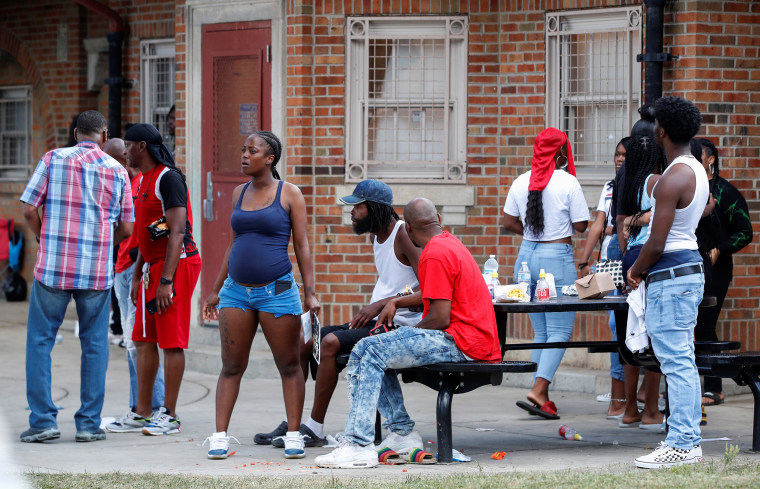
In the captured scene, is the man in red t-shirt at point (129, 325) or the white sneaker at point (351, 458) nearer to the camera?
the white sneaker at point (351, 458)

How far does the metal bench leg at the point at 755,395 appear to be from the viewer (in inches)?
283

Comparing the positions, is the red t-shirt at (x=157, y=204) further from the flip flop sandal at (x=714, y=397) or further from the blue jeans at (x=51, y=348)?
the flip flop sandal at (x=714, y=397)

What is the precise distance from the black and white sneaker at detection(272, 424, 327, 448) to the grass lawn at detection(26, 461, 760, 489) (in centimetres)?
102

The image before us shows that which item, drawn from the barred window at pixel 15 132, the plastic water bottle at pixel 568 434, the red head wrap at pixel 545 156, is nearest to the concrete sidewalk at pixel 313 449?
the plastic water bottle at pixel 568 434

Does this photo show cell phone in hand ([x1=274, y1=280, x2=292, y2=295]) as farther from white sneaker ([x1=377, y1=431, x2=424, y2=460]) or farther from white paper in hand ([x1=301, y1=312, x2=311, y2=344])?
white sneaker ([x1=377, y1=431, x2=424, y2=460])

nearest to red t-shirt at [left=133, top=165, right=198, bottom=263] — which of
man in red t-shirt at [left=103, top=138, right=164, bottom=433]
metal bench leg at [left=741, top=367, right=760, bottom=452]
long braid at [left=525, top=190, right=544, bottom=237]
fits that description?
man in red t-shirt at [left=103, top=138, right=164, bottom=433]

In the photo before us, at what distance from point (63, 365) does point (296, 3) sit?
3.84m

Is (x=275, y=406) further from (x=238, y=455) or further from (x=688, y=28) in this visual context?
(x=688, y=28)

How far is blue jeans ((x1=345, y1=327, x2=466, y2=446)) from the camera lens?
22.5ft

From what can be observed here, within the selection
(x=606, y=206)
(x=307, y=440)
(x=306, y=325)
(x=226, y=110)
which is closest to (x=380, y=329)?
(x=306, y=325)

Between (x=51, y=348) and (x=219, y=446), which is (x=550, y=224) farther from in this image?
(x=51, y=348)

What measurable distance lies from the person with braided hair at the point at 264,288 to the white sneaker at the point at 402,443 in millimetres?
499

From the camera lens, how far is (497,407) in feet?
30.3

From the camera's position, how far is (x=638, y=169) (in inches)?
305
